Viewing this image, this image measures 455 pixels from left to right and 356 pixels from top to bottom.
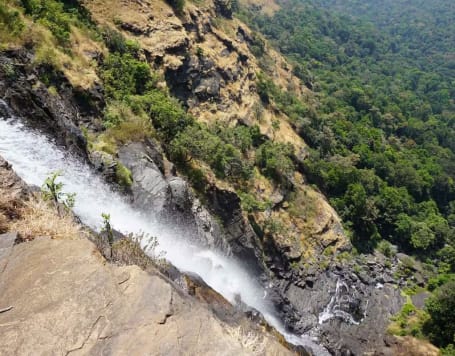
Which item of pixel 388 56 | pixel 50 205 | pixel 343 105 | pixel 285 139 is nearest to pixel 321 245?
pixel 285 139

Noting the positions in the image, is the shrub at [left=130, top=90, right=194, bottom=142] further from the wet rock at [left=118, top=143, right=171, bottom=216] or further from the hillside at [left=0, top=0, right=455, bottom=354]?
the wet rock at [left=118, top=143, right=171, bottom=216]

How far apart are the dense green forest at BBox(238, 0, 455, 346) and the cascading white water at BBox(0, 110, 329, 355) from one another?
65.3 ft

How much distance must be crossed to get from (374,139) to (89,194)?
53216 millimetres

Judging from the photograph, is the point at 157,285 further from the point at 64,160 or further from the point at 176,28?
the point at 176,28

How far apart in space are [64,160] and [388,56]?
526 feet

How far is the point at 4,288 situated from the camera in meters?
6.00

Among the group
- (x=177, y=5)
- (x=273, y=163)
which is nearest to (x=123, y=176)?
(x=273, y=163)

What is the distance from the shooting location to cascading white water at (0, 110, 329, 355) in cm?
1444

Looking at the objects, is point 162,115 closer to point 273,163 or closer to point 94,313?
point 273,163

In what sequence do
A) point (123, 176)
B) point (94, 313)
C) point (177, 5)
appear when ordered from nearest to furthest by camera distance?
point (94, 313) → point (123, 176) → point (177, 5)

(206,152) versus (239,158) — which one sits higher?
(206,152)

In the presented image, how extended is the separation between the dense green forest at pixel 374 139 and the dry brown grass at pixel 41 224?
28.5 meters

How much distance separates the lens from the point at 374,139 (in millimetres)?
59719

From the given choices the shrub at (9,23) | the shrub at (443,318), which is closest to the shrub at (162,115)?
the shrub at (9,23)
